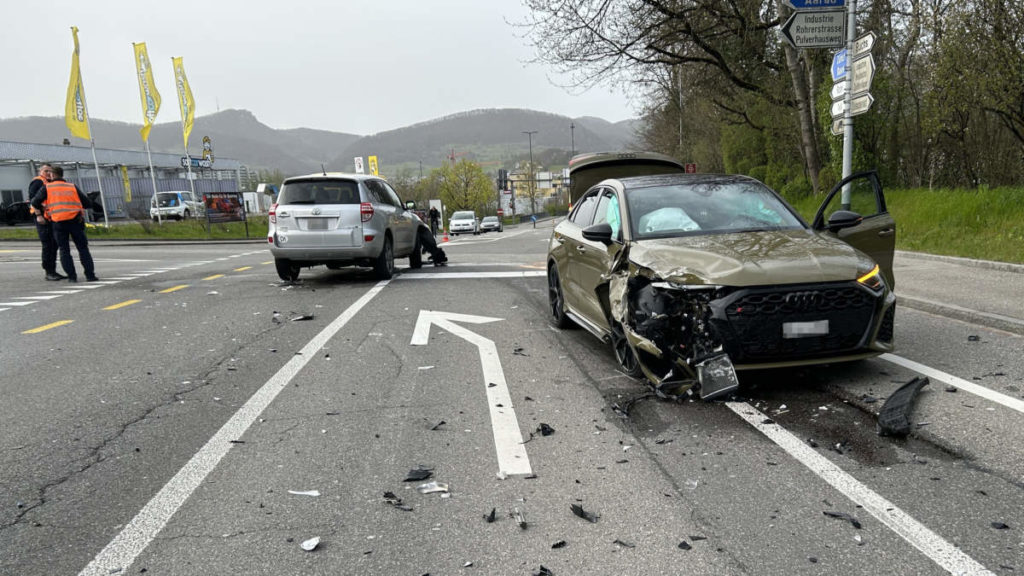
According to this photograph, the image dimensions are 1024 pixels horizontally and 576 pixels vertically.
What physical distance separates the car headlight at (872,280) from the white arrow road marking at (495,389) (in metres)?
2.50

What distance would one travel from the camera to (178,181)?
76625 millimetres

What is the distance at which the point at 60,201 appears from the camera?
37.9ft

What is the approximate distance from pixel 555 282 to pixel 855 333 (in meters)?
3.67

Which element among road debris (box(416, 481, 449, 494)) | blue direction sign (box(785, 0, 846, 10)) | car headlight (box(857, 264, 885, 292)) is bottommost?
road debris (box(416, 481, 449, 494))

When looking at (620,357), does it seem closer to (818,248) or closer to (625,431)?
(625,431)

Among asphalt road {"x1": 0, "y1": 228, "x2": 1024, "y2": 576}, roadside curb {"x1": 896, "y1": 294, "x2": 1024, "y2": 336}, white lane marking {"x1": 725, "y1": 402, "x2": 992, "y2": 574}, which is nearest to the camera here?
white lane marking {"x1": 725, "y1": 402, "x2": 992, "y2": 574}

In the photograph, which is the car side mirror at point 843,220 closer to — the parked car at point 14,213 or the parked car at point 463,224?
the parked car at point 463,224

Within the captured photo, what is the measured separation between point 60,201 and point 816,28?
12657mm

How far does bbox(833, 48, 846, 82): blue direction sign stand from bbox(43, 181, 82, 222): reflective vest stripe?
42.0 feet

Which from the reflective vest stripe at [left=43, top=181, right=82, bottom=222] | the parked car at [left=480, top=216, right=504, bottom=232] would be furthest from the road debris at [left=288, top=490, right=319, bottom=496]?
the parked car at [left=480, top=216, right=504, bottom=232]

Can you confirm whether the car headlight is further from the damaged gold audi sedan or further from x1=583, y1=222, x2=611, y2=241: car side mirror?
x1=583, y1=222, x2=611, y2=241: car side mirror

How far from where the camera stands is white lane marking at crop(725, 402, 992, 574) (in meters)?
2.56

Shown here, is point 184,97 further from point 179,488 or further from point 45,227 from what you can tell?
point 179,488

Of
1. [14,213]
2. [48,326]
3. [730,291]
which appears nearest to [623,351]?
[730,291]
